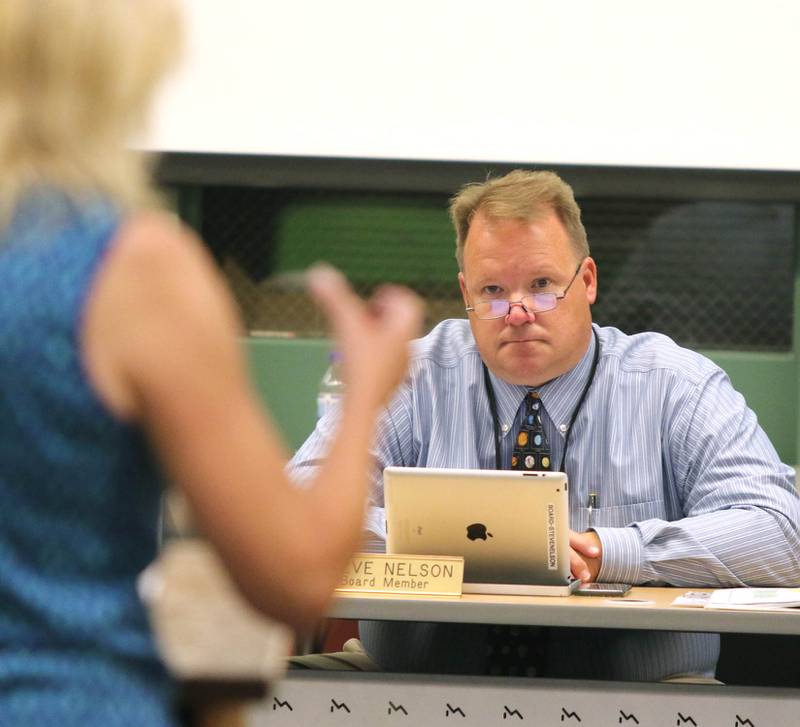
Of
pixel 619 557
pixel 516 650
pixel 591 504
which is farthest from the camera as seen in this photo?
pixel 591 504

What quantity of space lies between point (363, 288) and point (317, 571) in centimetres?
342

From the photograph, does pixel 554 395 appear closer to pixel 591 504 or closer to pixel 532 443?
pixel 532 443

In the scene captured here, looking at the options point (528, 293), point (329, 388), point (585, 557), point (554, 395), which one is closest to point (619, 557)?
point (585, 557)

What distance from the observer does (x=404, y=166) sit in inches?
159

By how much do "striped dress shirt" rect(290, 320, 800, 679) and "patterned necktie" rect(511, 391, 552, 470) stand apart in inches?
0.7

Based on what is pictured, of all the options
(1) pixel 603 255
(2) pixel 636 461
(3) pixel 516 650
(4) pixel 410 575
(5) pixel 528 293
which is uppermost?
(1) pixel 603 255

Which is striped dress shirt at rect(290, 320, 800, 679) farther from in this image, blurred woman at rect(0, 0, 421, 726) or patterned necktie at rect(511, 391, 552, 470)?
blurred woman at rect(0, 0, 421, 726)

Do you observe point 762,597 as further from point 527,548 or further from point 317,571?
point 317,571

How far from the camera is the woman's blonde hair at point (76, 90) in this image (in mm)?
804

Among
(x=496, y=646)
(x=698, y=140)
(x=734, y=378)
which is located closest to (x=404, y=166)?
(x=698, y=140)

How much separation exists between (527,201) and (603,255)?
1172mm

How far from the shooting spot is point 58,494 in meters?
0.81

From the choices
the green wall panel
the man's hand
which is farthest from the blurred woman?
the green wall panel

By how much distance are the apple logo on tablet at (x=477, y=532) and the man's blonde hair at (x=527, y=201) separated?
92 cm
